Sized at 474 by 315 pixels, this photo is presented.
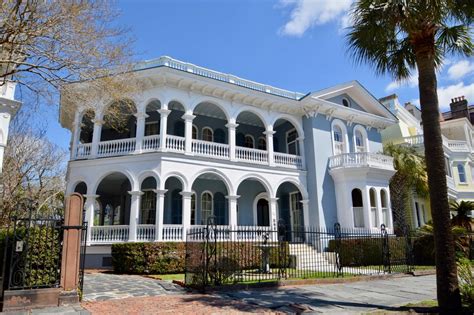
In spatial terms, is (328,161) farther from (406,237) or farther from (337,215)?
(406,237)

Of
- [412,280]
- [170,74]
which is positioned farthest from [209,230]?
[170,74]

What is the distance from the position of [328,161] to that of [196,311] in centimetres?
1623

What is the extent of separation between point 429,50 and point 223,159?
39.4 feet

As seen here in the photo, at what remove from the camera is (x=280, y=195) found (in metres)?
23.8

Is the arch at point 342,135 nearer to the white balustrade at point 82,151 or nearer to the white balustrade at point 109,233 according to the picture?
the white balustrade at point 109,233

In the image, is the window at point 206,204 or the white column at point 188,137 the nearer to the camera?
the white column at point 188,137

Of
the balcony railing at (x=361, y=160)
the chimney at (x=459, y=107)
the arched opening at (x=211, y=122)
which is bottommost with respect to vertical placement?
the balcony railing at (x=361, y=160)

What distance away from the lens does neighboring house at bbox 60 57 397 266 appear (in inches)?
674

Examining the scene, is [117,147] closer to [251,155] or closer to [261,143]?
[251,155]

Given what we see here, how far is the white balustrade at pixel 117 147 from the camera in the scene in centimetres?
1761

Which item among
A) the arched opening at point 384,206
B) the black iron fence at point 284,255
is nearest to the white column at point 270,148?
the black iron fence at point 284,255

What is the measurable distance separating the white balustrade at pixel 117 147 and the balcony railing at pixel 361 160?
12.3 m

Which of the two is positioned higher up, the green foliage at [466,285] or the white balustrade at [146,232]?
the white balustrade at [146,232]

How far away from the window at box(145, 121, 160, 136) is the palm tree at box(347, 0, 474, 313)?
12.7 meters
